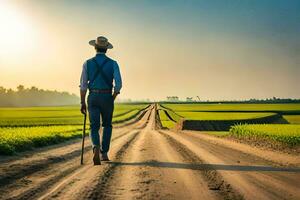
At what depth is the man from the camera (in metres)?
10.2

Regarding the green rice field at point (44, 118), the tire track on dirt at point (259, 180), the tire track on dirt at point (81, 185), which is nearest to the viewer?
the tire track on dirt at point (81, 185)

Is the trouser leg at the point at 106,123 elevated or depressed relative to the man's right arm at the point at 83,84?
depressed

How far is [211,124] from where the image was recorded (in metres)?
47.5

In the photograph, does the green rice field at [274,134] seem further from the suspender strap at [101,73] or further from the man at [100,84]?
the suspender strap at [101,73]

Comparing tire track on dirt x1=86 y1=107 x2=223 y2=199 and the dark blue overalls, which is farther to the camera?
the dark blue overalls

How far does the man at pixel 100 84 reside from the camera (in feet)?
33.5

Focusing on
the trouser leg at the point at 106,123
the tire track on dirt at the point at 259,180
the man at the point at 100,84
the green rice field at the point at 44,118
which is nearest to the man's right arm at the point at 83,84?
the man at the point at 100,84

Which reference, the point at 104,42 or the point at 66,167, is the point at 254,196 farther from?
the point at 104,42

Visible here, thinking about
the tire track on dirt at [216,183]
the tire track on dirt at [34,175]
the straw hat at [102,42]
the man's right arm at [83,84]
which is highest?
the straw hat at [102,42]

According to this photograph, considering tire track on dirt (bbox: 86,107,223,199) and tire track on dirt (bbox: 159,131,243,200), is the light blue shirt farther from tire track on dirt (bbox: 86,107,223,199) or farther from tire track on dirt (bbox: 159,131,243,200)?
tire track on dirt (bbox: 159,131,243,200)

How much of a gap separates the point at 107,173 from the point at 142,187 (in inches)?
59.3

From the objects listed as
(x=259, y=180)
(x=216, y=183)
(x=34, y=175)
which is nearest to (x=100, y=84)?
(x=34, y=175)

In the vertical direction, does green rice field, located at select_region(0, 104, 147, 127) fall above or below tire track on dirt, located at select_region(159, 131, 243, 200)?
below

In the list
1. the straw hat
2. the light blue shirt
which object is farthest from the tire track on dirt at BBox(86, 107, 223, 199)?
the straw hat
